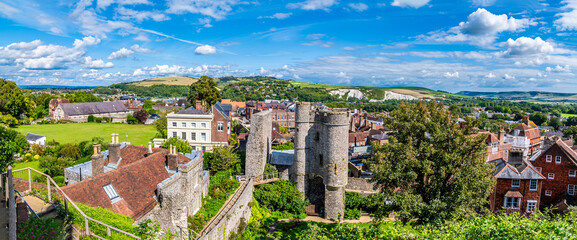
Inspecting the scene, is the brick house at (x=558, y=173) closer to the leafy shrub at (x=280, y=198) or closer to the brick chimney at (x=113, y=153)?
the leafy shrub at (x=280, y=198)

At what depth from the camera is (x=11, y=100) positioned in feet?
238

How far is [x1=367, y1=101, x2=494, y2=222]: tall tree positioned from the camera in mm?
20344

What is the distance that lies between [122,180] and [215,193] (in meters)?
9.42

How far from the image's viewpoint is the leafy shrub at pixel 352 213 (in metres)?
31.3

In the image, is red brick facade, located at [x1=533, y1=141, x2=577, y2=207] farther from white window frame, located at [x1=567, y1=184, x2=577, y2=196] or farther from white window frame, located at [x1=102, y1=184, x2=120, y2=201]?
white window frame, located at [x1=102, y1=184, x2=120, y2=201]

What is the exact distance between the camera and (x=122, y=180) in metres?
18.4

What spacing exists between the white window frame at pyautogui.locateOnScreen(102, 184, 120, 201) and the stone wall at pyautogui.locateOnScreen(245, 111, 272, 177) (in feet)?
52.4

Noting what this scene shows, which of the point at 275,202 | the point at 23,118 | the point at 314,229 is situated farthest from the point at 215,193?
the point at 23,118

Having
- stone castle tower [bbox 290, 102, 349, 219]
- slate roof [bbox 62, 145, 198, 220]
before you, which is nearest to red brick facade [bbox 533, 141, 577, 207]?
stone castle tower [bbox 290, 102, 349, 219]

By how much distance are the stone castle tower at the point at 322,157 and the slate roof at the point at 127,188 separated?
1432cm

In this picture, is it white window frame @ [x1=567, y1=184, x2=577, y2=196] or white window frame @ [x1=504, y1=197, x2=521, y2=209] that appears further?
white window frame @ [x1=567, y1=184, x2=577, y2=196]

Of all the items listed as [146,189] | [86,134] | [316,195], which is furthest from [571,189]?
[86,134]

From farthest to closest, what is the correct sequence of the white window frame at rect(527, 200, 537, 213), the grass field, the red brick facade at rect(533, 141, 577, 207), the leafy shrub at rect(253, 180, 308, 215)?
the grass field
the red brick facade at rect(533, 141, 577, 207)
the leafy shrub at rect(253, 180, 308, 215)
the white window frame at rect(527, 200, 537, 213)

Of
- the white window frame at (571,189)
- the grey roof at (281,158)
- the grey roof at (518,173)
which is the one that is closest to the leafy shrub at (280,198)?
the grey roof at (281,158)
